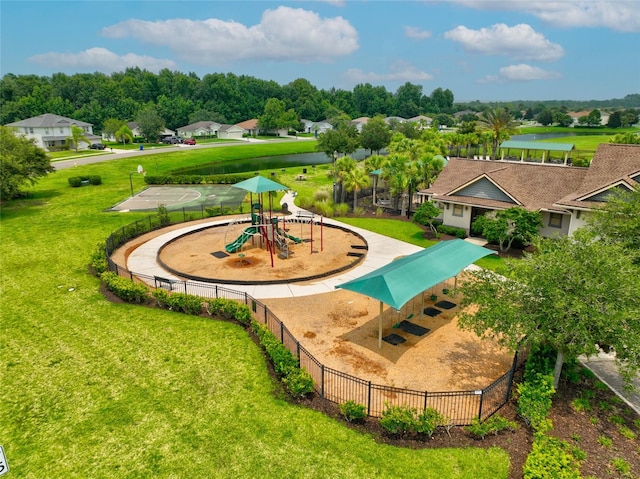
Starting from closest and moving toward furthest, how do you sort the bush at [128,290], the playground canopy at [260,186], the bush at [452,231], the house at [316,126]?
the bush at [128,290] < the playground canopy at [260,186] < the bush at [452,231] < the house at [316,126]

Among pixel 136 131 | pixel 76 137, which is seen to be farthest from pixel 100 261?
pixel 136 131

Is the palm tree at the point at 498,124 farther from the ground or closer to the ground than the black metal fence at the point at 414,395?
farther from the ground

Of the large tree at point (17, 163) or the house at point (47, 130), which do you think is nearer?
the large tree at point (17, 163)

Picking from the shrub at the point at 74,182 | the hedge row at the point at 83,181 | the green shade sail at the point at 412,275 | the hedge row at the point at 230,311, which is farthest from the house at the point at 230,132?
the green shade sail at the point at 412,275

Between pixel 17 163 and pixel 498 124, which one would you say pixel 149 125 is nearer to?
pixel 17 163

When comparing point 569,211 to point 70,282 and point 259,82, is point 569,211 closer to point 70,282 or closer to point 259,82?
point 70,282

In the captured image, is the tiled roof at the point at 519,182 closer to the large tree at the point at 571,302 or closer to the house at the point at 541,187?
the house at the point at 541,187

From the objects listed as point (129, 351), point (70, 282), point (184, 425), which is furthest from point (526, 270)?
point (70, 282)

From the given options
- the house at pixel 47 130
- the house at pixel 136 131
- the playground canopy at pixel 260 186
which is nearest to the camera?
the playground canopy at pixel 260 186
